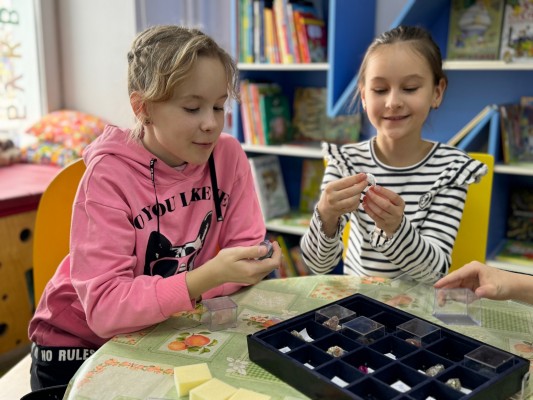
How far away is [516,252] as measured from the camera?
2078mm

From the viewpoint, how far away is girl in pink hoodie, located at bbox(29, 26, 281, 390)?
3.05 ft

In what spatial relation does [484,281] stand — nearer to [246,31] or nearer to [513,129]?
[513,129]

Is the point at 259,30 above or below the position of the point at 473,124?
above

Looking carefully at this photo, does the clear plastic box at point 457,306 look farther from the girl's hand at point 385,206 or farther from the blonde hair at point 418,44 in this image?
the blonde hair at point 418,44

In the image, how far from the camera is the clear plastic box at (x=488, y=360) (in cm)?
72

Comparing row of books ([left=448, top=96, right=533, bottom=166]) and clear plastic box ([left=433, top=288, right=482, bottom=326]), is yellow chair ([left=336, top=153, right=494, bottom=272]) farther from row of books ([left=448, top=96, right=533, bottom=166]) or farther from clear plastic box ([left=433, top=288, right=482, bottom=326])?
row of books ([left=448, top=96, right=533, bottom=166])

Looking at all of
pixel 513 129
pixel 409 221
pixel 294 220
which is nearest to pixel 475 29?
pixel 513 129

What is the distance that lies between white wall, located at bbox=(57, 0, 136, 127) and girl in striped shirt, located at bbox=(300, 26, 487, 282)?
1580mm

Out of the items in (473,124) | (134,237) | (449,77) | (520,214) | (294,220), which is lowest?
(294,220)

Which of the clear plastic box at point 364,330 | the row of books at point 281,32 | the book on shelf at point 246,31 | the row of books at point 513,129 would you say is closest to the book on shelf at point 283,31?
the row of books at point 281,32

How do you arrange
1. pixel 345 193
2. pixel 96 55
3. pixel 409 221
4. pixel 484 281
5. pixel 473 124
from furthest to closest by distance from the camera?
pixel 96 55 → pixel 473 124 → pixel 409 221 → pixel 345 193 → pixel 484 281

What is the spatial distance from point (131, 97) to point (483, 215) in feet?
2.96

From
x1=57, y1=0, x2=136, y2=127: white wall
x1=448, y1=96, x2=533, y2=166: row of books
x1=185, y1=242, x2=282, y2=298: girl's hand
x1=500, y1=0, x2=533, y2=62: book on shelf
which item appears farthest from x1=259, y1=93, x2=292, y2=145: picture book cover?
x1=185, y1=242, x2=282, y2=298: girl's hand

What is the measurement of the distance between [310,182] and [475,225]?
1.29m
